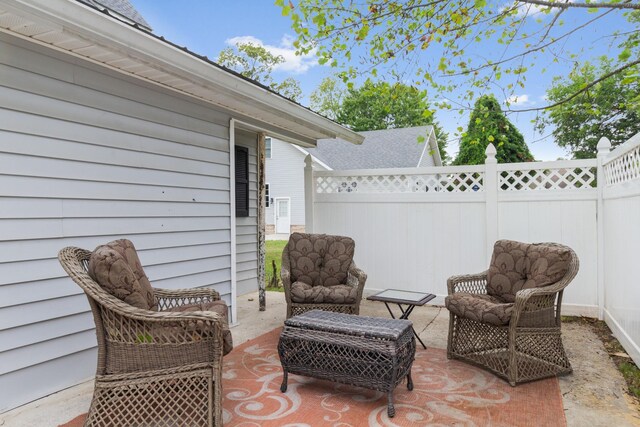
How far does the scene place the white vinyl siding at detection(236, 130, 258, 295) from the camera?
622 cm

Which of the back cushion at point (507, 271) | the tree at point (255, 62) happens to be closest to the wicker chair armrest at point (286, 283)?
the back cushion at point (507, 271)

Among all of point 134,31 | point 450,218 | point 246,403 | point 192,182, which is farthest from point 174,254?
point 450,218

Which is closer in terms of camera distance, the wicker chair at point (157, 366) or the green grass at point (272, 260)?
the wicker chair at point (157, 366)

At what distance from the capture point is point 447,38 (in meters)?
4.87

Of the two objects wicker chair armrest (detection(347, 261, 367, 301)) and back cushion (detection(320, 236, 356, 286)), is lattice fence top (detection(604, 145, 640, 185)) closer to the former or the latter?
wicker chair armrest (detection(347, 261, 367, 301))

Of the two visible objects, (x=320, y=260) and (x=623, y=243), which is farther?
(x=320, y=260)

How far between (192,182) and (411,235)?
3125 mm

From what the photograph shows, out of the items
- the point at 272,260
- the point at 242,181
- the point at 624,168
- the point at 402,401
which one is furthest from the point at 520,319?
the point at 272,260

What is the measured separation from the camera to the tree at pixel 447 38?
14.2 ft

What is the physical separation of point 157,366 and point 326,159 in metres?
13.4

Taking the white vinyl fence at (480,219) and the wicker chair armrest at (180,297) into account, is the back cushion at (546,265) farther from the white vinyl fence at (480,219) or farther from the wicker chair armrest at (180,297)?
the wicker chair armrest at (180,297)

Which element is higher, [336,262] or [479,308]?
[336,262]

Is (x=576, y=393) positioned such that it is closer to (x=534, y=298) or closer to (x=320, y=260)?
(x=534, y=298)

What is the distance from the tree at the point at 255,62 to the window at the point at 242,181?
12478 millimetres
